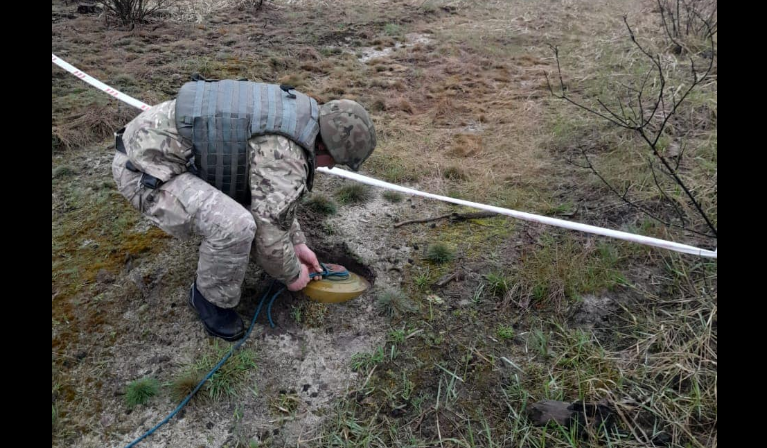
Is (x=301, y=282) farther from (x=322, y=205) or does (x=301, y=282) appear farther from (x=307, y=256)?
(x=322, y=205)

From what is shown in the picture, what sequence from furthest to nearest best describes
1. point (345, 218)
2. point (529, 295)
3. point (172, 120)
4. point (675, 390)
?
point (345, 218)
point (529, 295)
point (172, 120)
point (675, 390)

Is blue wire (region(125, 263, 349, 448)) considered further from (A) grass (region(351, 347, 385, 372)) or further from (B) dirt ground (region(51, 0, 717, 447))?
(A) grass (region(351, 347, 385, 372))

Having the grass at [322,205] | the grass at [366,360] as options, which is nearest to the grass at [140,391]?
the grass at [366,360]

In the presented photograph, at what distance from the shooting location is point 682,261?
294cm

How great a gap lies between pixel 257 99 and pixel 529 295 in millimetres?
1809

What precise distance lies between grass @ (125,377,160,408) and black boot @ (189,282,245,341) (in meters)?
0.38

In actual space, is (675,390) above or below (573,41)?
below

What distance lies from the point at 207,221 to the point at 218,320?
57 cm

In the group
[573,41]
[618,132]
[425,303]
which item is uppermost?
[573,41]

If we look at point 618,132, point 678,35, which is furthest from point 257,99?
point 678,35

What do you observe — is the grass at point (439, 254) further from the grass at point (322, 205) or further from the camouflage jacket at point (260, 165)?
the camouflage jacket at point (260, 165)

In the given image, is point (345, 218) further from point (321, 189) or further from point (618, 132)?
point (618, 132)

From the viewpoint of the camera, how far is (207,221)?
240cm

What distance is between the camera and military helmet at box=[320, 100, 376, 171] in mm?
2551
